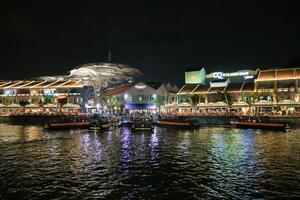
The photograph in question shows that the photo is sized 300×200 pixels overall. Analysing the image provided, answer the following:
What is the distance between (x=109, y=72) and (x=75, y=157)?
61.2 m

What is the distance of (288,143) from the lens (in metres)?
39.1

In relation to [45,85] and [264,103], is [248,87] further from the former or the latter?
[45,85]

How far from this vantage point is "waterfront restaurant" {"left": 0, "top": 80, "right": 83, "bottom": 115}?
368 ft

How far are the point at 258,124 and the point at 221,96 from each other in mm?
27737

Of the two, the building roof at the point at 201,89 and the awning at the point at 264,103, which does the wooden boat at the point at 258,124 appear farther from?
the building roof at the point at 201,89

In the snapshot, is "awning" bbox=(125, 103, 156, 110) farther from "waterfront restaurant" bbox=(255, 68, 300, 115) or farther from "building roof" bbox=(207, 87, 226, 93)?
"waterfront restaurant" bbox=(255, 68, 300, 115)

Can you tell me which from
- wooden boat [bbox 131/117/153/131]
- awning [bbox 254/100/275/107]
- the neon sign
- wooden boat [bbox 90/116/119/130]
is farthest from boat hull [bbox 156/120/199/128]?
the neon sign

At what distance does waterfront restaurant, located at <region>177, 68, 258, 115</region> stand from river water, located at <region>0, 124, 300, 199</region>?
49.9m

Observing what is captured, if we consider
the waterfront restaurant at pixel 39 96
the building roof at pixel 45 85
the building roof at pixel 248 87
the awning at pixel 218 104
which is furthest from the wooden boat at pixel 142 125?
the building roof at pixel 45 85

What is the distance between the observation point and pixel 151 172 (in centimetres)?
2425

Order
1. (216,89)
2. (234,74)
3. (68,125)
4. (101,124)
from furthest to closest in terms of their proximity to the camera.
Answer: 1. (234,74)
2. (216,89)
3. (68,125)
4. (101,124)

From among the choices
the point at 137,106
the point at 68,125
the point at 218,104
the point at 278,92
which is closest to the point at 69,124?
the point at 68,125

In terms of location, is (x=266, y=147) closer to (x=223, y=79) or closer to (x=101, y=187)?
(x=101, y=187)

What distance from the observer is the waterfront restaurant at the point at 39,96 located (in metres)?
112
